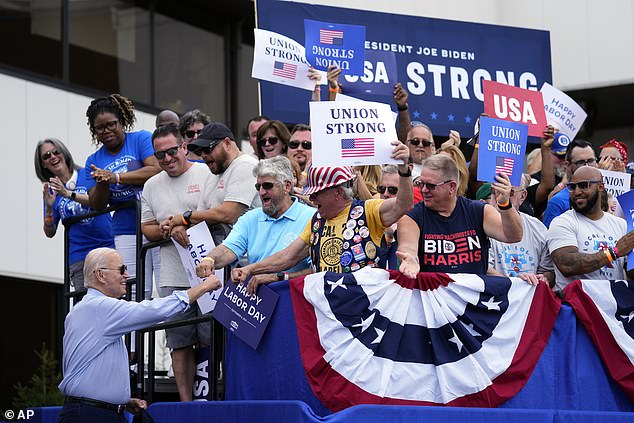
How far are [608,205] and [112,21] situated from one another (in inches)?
436

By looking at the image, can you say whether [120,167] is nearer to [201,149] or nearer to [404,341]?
[201,149]

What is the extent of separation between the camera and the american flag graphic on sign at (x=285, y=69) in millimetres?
11211

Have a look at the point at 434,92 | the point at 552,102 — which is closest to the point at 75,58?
the point at 434,92

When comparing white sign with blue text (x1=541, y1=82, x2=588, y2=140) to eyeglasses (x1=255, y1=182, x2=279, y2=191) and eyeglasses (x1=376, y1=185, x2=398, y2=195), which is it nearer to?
eyeglasses (x1=376, y1=185, x2=398, y2=195)

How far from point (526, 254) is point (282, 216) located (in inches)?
79.0

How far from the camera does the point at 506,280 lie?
841 cm

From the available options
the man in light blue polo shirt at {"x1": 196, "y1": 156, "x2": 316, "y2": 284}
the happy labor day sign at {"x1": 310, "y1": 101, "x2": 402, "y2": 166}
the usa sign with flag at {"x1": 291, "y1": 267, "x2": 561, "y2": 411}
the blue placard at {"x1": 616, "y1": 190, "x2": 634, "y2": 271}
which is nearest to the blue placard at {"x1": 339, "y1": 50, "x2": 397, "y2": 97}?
the man in light blue polo shirt at {"x1": 196, "y1": 156, "x2": 316, "y2": 284}

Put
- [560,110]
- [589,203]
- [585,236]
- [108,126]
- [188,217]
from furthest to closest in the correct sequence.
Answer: [560,110], [108,126], [188,217], [589,203], [585,236]

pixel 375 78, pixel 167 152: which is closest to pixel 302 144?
pixel 167 152

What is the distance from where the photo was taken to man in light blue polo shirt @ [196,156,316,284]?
886 cm

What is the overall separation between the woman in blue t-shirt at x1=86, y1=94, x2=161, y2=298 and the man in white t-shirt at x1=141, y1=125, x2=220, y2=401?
0.26 m

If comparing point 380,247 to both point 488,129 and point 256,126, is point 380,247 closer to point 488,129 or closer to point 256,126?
point 488,129

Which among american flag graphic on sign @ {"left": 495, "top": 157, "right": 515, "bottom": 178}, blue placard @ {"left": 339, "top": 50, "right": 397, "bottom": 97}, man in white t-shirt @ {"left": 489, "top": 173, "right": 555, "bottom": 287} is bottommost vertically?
man in white t-shirt @ {"left": 489, "top": 173, "right": 555, "bottom": 287}

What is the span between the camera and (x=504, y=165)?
29.6 ft
